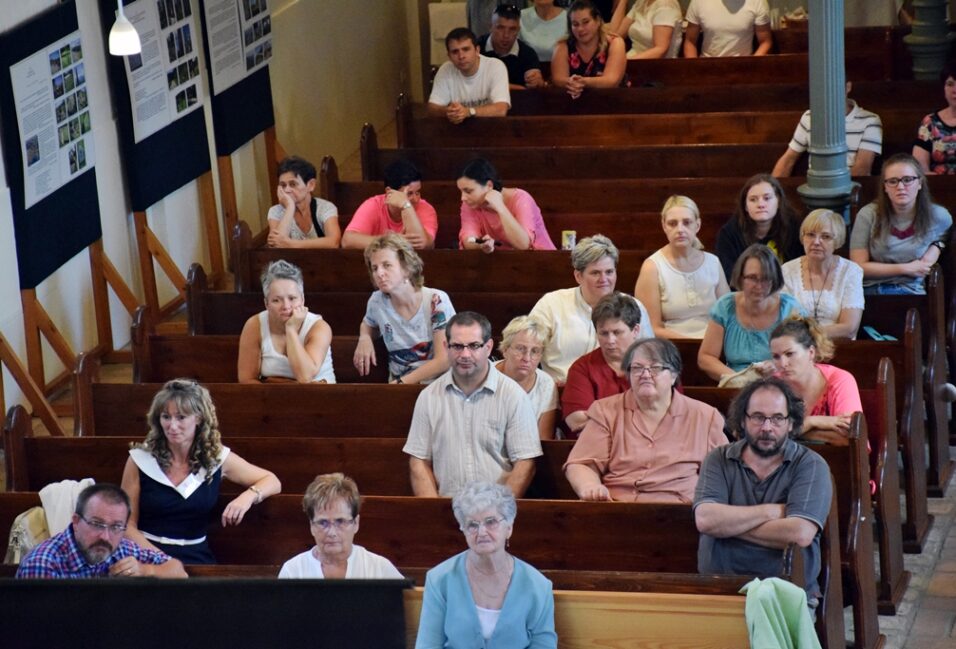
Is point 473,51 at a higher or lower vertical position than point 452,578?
higher

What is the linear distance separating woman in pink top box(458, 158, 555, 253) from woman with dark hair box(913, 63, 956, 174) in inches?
69.1

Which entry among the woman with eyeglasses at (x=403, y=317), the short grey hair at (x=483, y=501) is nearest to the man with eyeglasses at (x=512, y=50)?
the woman with eyeglasses at (x=403, y=317)

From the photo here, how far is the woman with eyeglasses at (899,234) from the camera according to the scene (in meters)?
6.64

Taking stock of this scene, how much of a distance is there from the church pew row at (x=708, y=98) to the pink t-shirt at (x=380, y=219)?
1375 millimetres

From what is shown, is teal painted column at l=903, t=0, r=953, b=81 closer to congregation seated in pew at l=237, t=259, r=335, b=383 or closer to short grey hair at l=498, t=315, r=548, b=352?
short grey hair at l=498, t=315, r=548, b=352

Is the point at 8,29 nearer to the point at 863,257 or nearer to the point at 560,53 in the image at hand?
the point at 560,53

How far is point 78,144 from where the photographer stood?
7.89m

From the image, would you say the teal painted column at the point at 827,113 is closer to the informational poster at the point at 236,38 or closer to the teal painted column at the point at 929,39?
the teal painted column at the point at 929,39

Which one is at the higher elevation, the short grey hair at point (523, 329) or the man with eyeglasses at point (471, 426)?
the short grey hair at point (523, 329)

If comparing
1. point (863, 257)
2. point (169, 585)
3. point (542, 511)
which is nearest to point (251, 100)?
point (863, 257)

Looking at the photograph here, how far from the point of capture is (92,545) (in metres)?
4.85

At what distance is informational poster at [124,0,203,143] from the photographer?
27.3 ft

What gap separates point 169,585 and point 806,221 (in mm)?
3602

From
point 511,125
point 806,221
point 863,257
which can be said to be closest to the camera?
point 806,221
